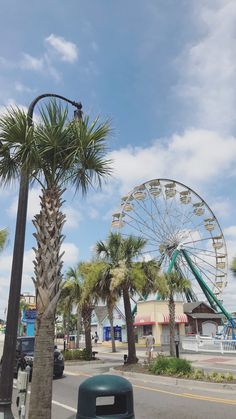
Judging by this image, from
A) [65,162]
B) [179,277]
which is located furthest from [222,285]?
[65,162]

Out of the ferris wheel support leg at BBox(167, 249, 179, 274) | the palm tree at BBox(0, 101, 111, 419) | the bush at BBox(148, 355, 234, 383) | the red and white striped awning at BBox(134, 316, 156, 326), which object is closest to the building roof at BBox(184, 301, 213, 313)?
the red and white striped awning at BBox(134, 316, 156, 326)

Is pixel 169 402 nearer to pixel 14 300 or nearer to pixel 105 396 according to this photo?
pixel 14 300

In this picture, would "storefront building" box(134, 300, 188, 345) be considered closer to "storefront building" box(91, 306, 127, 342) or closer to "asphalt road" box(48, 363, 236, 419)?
"storefront building" box(91, 306, 127, 342)

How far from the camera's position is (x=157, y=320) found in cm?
4172

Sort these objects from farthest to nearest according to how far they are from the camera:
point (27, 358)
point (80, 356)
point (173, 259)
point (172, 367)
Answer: point (173, 259) < point (80, 356) < point (27, 358) < point (172, 367)

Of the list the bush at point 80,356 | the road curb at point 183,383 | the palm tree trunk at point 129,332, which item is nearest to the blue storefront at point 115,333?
the bush at point 80,356

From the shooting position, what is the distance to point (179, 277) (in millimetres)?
25859

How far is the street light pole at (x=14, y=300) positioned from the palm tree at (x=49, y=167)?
29cm

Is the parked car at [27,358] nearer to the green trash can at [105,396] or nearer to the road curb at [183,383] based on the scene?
the road curb at [183,383]

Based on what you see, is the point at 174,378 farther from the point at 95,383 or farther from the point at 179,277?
the point at 179,277

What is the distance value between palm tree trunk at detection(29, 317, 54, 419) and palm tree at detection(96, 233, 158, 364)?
480 inches

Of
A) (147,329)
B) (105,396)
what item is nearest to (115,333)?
(147,329)

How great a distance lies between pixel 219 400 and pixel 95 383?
762cm

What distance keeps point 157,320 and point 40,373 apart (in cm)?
3711
